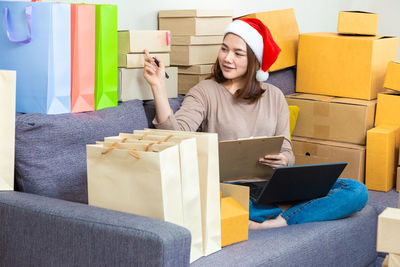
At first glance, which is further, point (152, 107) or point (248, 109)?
point (248, 109)

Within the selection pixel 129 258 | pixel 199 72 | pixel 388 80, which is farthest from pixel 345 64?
pixel 129 258

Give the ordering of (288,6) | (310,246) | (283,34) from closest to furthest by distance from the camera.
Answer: (310,246)
(283,34)
(288,6)

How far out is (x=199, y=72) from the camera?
103 inches

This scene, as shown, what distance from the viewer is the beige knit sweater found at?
237cm

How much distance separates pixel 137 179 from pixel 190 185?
0.17m

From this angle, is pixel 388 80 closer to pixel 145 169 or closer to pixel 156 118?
pixel 156 118

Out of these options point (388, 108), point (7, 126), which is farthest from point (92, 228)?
point (388, 108)

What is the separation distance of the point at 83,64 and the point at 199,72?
753 mm

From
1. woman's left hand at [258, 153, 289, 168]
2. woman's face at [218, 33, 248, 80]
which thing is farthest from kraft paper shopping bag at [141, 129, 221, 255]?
woman's face at [218, 33, 248, 80]

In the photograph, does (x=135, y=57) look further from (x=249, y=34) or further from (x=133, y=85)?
(x=249, y=34)

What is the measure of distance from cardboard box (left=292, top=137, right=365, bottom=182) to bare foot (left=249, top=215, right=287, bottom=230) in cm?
80

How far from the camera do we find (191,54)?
8.54ft

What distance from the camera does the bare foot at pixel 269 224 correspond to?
83.6 inches

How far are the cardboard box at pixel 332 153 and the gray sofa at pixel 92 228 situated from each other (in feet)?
1.67
